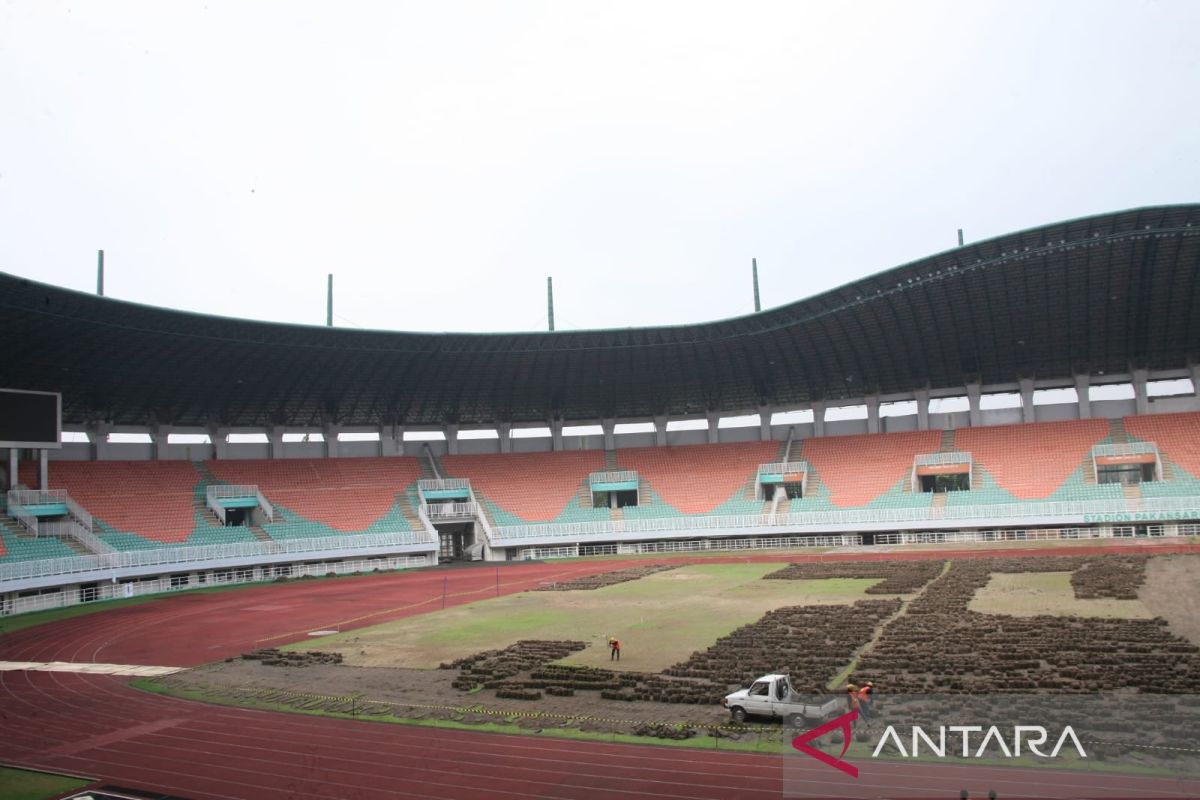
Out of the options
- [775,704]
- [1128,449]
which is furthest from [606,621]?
[1128,449]

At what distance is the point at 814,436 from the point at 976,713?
183 ft

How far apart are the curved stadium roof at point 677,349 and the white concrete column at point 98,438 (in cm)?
101

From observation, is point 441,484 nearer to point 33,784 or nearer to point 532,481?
point 532,481

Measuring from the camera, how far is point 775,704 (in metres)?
18.2

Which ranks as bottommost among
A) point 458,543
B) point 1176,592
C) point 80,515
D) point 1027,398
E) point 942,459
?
point 1176,592

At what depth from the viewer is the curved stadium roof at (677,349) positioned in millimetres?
50906

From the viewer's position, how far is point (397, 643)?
1206 inches

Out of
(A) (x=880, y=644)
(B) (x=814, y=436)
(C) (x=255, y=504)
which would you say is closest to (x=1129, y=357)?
(B) (x=814, y=436)

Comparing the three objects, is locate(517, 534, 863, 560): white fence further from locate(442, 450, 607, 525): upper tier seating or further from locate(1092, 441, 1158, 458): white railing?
locate(1092, 441, 1158, 458): white railing

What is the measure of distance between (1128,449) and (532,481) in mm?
43861

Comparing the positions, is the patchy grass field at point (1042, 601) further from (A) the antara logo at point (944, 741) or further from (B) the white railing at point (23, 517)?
(B) the white railing at point (23, 517)

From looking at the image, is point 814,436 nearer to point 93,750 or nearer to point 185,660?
point 185,660

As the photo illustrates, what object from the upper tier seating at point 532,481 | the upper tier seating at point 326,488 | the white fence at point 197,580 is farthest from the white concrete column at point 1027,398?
the upper tier seating at point 326,488

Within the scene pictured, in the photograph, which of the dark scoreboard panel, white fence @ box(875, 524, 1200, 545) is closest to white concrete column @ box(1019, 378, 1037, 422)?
white fence @ box(875, 524, 1200, 545)
